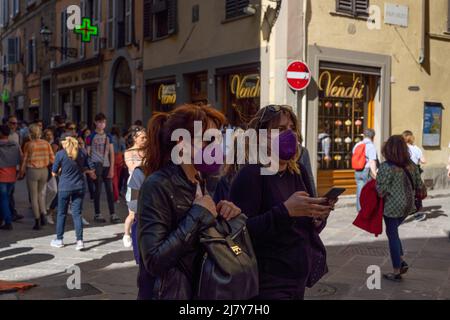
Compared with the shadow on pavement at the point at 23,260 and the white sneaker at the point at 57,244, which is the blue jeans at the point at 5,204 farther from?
the shadow on pavement at the point at 23,260

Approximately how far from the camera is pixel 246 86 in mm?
13734

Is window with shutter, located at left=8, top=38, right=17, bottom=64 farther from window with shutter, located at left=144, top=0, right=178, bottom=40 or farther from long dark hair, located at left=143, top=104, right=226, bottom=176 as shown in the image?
long dark hair, located at left=143, top=104, right=226, bottom=176

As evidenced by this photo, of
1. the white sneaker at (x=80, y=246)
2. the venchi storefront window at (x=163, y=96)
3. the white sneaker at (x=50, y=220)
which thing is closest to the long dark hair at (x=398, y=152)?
the white sneaker at (x=80, y=246)

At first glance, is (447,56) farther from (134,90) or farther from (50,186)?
(50,186)

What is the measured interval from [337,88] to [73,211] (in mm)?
7528

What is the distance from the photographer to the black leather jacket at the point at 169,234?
2.20m

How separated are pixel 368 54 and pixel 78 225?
27.5ft

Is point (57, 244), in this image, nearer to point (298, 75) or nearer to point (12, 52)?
point (298, 75)

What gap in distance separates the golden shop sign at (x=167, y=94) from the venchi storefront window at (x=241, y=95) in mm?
2286

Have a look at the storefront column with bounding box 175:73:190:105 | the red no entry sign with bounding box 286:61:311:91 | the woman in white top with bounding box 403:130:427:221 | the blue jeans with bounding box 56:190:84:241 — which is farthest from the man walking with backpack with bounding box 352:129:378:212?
the storefront column with bounding box 175:73:190:105

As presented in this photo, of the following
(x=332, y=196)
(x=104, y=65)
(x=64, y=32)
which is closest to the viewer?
(x=332, y=196)

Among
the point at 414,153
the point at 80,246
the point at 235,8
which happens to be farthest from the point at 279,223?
the point at 235,8

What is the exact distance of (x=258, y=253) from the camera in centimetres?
283
